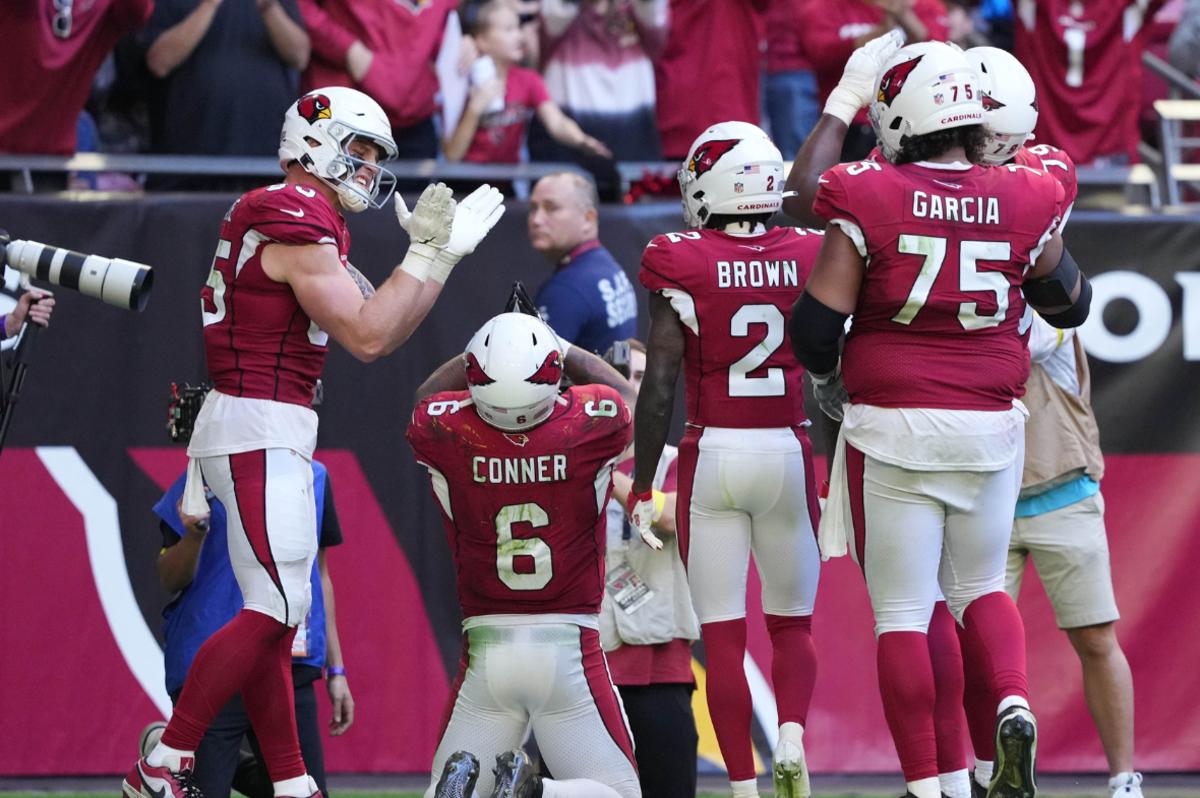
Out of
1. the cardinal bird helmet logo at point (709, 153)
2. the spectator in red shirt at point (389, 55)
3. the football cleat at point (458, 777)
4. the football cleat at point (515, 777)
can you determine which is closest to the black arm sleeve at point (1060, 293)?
the cardinal bird helmet logo at point (709, 153)

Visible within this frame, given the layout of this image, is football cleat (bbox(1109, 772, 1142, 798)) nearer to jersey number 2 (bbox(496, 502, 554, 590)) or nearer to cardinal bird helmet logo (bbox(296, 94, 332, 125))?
jersey number 2 (bbox(496, 502, 554, 590))

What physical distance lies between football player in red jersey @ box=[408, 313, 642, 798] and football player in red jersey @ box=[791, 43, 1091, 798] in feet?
2.40

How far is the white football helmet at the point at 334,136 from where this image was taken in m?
5.57

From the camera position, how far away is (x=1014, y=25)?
30.7 feet

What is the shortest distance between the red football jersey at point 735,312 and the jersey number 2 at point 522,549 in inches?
33.1

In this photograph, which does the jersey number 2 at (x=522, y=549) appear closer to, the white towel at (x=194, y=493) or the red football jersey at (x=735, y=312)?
the red football jersey at (x=735, y=312)

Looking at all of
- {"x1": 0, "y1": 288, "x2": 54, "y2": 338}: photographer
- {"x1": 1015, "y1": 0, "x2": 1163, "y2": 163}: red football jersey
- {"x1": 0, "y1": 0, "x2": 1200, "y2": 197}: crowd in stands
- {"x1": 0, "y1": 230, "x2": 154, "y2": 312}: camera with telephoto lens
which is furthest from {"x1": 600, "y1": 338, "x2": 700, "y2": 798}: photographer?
{"x1": 1015, "y1": 0, "x2": 1163, "y2": 163}: red football jersey

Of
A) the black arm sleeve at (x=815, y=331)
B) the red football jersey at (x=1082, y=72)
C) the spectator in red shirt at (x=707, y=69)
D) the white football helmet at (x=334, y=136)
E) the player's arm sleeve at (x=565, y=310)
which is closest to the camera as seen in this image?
the black arm sleeve at (x=815, y=331)

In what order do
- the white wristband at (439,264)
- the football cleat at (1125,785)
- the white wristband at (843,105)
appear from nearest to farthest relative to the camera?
1. the white wristband at (439,264)
2. the white wristband at (843,105)
3. the football cleat at (1125,785)

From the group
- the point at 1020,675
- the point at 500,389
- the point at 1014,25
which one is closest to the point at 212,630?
the point at 500,389

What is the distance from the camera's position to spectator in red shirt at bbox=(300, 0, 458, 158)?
814cm

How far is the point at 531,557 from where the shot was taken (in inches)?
199

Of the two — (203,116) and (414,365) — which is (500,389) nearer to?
(414,365)

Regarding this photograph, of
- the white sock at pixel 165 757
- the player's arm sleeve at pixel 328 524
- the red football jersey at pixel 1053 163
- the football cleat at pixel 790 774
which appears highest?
the red football jersey at pixel 1053 163
